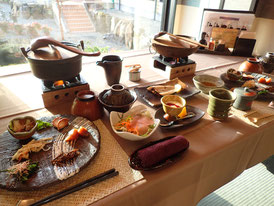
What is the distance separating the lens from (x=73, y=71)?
3.56 feet

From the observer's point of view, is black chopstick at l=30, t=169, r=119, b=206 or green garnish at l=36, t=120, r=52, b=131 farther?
green garnish at l=36, t=120, r=52, b=131

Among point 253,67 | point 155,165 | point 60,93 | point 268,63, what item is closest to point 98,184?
point 155,165

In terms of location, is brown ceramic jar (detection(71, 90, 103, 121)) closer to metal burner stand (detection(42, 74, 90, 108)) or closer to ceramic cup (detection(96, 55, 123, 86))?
metal burner stand (detection(42, 74, 90, 108))

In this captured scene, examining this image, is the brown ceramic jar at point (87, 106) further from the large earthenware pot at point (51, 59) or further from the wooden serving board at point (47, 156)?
the large earthenware pot at point (51, 59)

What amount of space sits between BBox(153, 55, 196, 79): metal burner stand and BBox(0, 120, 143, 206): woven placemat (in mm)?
796

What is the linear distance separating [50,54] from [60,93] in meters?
0.21

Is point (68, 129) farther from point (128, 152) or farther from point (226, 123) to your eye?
point (226, 123)

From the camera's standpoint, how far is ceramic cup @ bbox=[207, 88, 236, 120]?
0.98 meters

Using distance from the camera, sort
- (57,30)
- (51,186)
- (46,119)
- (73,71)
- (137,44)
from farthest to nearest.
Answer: (137,44) < (57,30) < (73,71) < (46,119) < (51,186)

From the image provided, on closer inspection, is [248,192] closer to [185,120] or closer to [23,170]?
[185,120]

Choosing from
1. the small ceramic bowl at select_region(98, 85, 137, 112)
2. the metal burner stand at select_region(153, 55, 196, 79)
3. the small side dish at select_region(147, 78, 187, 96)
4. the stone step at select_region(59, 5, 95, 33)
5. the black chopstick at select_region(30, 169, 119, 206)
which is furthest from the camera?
the stone step at select_region(59, 5, 95, 33)

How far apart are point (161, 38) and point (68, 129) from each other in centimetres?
101

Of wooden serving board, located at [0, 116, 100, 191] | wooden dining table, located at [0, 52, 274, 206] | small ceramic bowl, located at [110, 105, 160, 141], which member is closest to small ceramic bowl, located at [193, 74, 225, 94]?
wooden dining table, located at [0, 52, 274, 206]

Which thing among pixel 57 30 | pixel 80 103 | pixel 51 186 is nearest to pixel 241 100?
pixel 80 103
